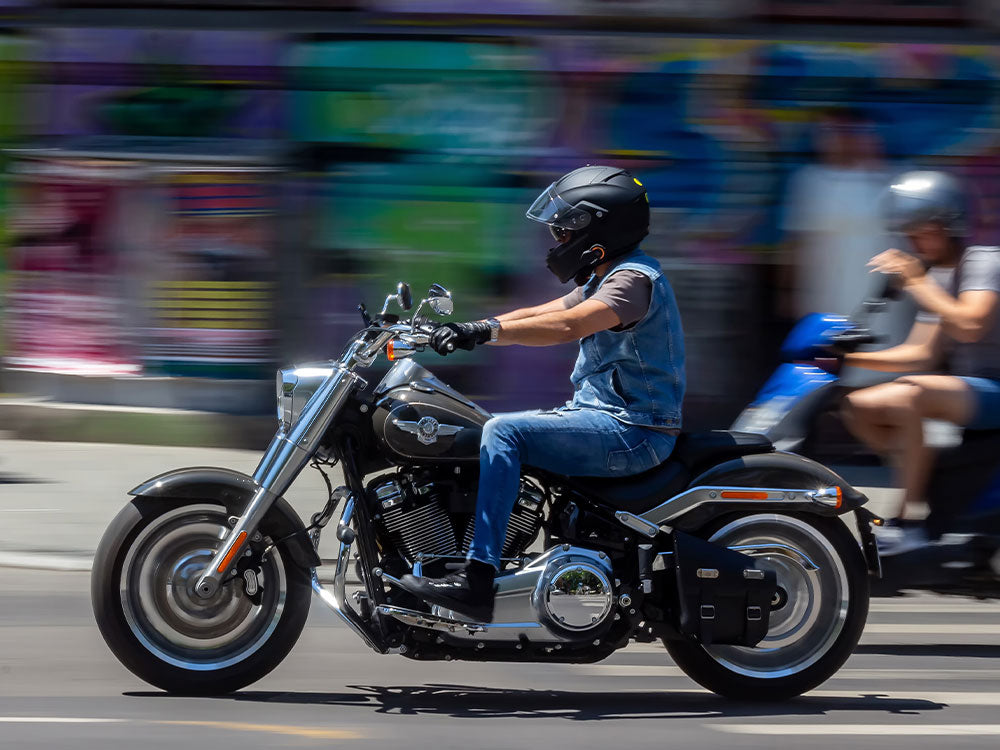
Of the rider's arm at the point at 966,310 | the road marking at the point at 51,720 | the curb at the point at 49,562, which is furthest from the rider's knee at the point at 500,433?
the curb at the point at 49,562

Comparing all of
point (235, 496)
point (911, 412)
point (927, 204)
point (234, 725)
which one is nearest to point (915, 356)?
point (911, 412)

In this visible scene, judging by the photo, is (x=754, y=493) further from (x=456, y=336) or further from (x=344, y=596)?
(x=344, y=596)

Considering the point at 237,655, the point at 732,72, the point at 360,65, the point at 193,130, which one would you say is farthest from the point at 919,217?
the point at 193,130

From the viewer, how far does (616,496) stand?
16.4ft

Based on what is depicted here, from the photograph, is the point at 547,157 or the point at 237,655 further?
the point at 547,157

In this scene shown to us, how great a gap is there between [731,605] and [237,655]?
159 centimetres

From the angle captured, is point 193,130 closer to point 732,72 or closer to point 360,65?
point 360,65

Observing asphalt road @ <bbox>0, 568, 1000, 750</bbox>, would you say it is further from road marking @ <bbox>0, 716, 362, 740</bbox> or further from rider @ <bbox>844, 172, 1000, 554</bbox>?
rider @ <bbox>844, 172, 1000, 554</bbox>

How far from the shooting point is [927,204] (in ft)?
20.8

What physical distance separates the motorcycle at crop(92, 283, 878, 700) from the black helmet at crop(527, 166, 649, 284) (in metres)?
0.47

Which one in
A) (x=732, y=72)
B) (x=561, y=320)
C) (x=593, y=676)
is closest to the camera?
(x=561, y=320)

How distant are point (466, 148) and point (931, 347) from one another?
4.61 meters

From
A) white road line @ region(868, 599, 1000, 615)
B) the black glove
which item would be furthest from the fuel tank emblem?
white road line @ region(868, 599, 1000, 615)

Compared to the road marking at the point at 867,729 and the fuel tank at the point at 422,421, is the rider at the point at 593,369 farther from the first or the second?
the road marking at the point at 867,729
